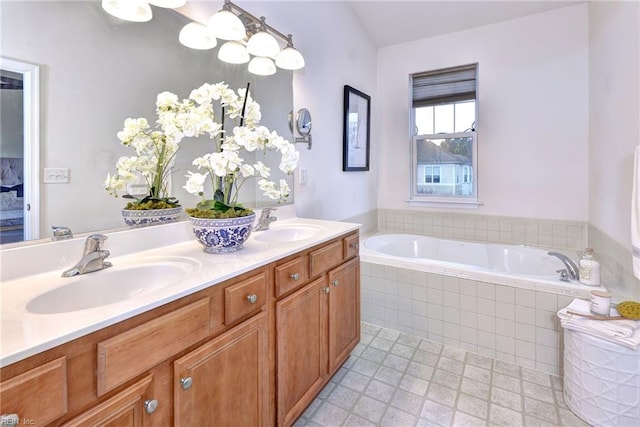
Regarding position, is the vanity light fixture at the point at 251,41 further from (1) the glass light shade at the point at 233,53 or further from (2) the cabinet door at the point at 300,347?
(2) the cabinet door at the point at 300,347

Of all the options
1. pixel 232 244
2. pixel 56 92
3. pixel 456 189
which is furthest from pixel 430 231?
pixel 56 92

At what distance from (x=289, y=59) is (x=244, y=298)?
150 centimetres

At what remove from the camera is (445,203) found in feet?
10.5

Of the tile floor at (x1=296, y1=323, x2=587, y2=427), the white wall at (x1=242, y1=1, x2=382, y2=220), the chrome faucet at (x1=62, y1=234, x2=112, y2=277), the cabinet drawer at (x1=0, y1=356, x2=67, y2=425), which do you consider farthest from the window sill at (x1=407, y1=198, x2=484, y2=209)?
the cabinet drawer at (x1=0, y1=356, x2=67, y2=425)

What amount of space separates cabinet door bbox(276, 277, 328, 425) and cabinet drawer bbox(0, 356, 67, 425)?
72 centimetres

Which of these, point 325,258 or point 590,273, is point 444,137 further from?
point 325,258

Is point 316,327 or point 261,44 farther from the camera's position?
point 261,44

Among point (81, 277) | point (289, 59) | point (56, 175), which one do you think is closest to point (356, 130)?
point (289, 59)

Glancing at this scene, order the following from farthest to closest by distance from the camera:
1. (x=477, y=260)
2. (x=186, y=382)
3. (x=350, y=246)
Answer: (x=477, y=260) < (x=350, y=246) < (x=186, y=382)

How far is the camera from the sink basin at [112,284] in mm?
863

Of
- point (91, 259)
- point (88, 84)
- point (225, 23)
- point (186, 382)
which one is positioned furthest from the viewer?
point (225, 23)

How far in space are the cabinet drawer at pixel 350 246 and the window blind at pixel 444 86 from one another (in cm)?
213

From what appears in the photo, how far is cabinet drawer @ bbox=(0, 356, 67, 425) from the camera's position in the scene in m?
0.54

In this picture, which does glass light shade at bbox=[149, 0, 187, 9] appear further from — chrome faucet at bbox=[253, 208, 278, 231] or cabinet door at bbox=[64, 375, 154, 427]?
cabinet door at bbox=[64, 375, 154, 427]
